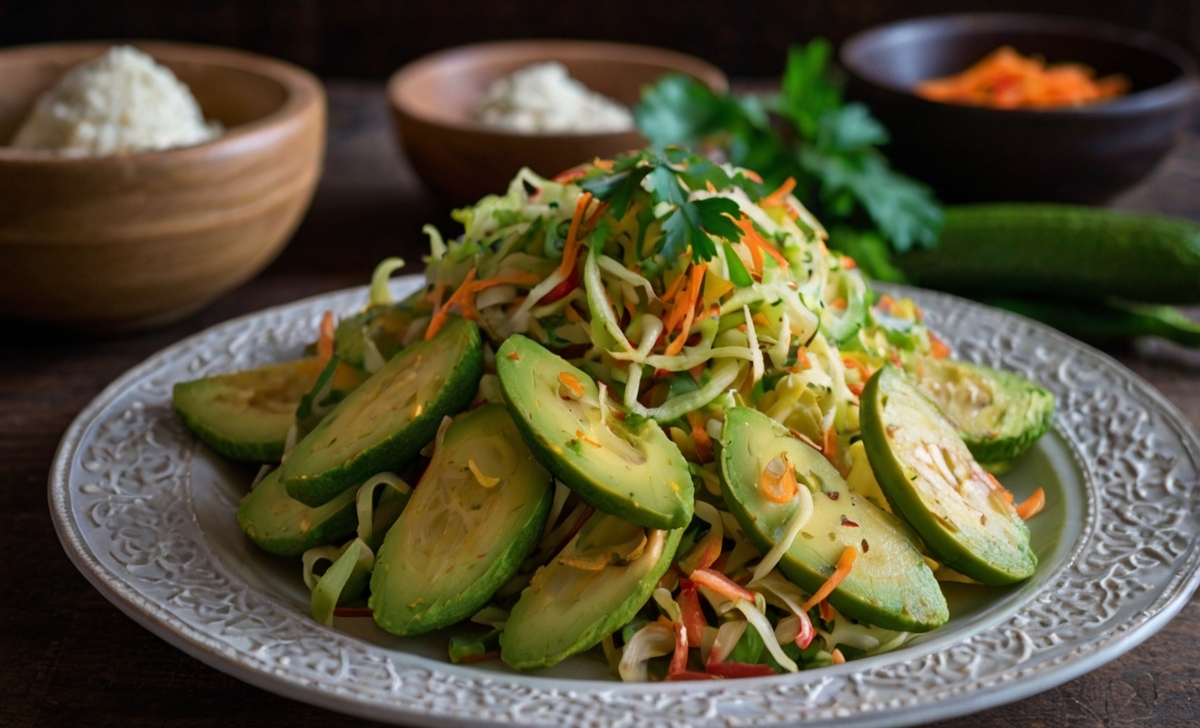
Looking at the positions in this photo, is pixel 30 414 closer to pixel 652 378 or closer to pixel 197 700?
pixel 197 700

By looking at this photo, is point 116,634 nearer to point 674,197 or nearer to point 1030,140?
point 674,197

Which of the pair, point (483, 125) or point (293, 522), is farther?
point (483, 125)

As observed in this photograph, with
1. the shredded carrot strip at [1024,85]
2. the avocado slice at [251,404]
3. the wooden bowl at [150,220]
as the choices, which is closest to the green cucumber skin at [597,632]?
the avocado slice at [251,404]

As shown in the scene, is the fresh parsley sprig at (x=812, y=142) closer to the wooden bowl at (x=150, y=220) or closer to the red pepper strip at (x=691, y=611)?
the wooden bowl at (x=150, y=220)

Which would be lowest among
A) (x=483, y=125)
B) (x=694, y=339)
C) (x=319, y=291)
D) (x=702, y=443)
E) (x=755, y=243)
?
(x=319, y=291)

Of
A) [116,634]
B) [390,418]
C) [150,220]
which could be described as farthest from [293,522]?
[150,220]

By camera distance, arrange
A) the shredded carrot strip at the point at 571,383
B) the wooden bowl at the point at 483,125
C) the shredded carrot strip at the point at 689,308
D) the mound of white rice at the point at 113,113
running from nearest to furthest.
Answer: the shredded carrot strip at the point at 571,383 < the shredded carrot strip at the point at 689,308 < the mound of white rice at the point at 113,113 < the wooden bowl at the point at 483,125

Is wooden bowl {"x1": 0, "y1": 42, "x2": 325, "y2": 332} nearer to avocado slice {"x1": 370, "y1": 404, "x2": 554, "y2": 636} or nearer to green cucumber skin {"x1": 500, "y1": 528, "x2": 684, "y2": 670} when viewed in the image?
avocado slice {"x1": 370, "y1": 404, "x2": 554, "y2": 636}
